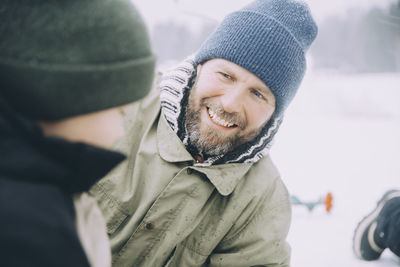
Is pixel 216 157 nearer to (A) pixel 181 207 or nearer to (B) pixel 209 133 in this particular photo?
(B) pixel 209 133

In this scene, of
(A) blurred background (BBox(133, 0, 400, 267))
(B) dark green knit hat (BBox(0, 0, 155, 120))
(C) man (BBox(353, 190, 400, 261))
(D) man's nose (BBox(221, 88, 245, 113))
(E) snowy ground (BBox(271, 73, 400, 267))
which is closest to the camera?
(B) dark green knit hat (BBox(0, 0, 155, 120))

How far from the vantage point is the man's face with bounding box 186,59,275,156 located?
1.52m

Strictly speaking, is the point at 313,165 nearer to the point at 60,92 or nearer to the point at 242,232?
the point at 242,232

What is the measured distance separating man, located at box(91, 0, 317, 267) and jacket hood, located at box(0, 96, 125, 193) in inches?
26.8

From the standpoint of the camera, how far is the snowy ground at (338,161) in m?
2.35

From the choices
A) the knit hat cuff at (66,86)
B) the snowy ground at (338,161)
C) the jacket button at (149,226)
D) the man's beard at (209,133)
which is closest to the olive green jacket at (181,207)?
the jacket button at (149,226)

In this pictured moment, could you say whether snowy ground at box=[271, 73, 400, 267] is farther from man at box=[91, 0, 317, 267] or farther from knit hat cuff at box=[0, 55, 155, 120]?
knit hat cuff at box=[0, 55, 155, 120]

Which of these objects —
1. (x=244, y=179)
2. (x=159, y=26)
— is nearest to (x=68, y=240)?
(x=244, y=179)

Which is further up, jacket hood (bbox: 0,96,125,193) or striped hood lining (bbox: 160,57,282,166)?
jacket hood (bbox: 0,96,125,193)

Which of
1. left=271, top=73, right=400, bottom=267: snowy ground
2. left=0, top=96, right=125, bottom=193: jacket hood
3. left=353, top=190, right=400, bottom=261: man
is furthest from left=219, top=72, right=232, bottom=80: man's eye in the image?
left=353, top=190, right=400, bottom=261: man

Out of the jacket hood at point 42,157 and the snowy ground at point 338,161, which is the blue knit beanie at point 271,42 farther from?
the snowy ground at point 338,161

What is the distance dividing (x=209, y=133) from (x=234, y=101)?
23 centimetres

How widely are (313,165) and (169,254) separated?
3.19 m

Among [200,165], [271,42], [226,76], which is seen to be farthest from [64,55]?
[271,42]
